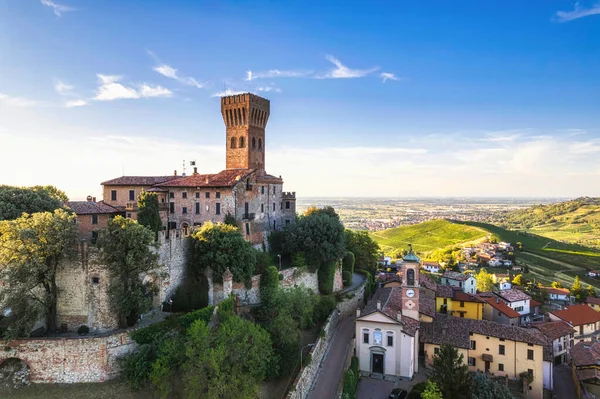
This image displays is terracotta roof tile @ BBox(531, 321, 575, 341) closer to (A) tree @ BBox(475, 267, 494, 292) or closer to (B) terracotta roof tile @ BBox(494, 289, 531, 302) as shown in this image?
(B) terracotta roof tile @ BBox(494, 289, 531, 302)

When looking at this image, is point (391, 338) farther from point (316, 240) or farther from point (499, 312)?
point (499, 312)

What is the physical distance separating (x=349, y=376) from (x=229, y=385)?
12.8 meters

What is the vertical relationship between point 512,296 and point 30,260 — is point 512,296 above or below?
below

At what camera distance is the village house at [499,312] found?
55188mm

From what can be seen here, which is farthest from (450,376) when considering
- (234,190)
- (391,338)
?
(234,190)

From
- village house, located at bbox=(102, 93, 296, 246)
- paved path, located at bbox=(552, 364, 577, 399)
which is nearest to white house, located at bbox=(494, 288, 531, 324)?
paved path, located at bbox=(552, 364, 577, 399)

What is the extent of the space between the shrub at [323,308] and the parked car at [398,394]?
37.6 feet

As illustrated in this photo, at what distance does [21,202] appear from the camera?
35.7 metres

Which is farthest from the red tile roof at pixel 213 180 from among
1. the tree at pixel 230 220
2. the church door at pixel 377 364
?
the church door at pixel 377 364

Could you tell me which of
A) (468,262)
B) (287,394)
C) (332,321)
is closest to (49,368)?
(287,394)

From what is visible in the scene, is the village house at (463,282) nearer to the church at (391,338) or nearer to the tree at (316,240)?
the tree at (316,240)

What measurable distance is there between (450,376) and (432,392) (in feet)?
9.09

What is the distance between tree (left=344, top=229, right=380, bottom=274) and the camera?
68438 millimetres

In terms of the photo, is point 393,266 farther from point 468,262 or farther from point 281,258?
point 281,258
